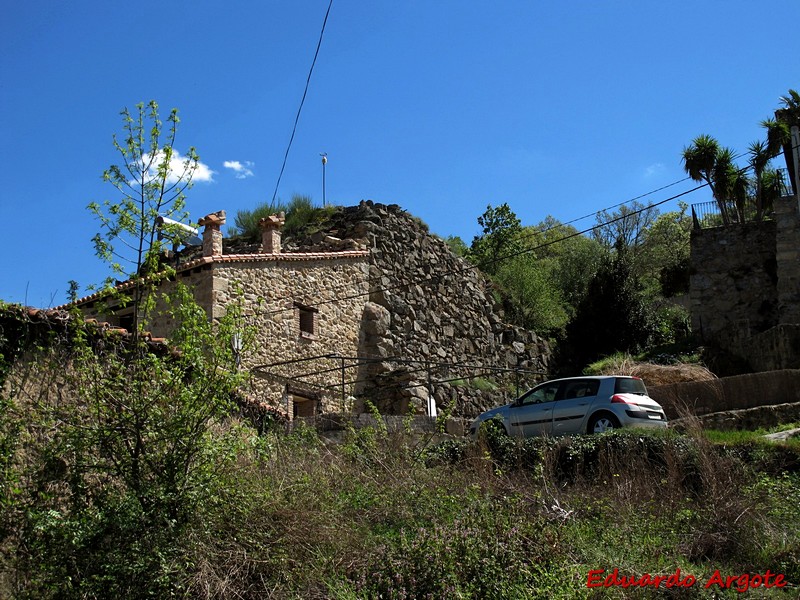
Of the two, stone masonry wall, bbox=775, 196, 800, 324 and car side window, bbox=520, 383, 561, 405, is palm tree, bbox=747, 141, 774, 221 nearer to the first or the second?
stone masonry wall, bbox=775, 196, 800, 324

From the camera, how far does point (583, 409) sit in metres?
14.5

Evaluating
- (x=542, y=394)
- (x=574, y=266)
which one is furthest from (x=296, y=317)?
(x=574, y=266)

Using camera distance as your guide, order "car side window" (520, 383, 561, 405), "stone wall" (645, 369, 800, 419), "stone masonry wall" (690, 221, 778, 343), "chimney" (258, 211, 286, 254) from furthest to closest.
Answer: "stone masonry wall" (690, 221, 778, 343)
"chimney" (258, 211, 286, 254)
"stone wall" (645, 369, 800, 419)
"car side window" (520, 383, 561, 405)

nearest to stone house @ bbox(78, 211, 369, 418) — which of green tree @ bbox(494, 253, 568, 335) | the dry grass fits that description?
the dry grass

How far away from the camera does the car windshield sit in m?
14.4

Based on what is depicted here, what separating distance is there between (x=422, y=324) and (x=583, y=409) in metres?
8.27

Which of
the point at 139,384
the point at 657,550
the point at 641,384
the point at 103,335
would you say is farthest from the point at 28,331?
the point at 641,384

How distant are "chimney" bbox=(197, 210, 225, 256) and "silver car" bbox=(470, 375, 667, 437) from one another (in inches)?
266

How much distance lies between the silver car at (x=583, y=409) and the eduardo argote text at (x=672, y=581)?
5110 millimetres

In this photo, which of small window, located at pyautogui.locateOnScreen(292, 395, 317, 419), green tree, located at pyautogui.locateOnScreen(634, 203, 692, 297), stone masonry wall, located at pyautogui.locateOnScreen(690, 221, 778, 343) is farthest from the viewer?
green tree, located at pyautogui.locateOnScreen(634, 203, 692, 297)

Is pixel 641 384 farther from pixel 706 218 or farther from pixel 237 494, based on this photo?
pixel 706 218

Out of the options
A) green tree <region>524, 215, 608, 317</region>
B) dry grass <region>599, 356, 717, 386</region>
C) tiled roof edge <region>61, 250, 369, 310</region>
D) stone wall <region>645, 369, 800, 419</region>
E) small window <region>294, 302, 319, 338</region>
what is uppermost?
green tree <region>524, 215, 608, 317</region>

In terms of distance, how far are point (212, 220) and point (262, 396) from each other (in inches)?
150

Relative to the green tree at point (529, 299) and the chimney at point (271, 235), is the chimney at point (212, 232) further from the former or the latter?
the green tree at point (529, 299)
